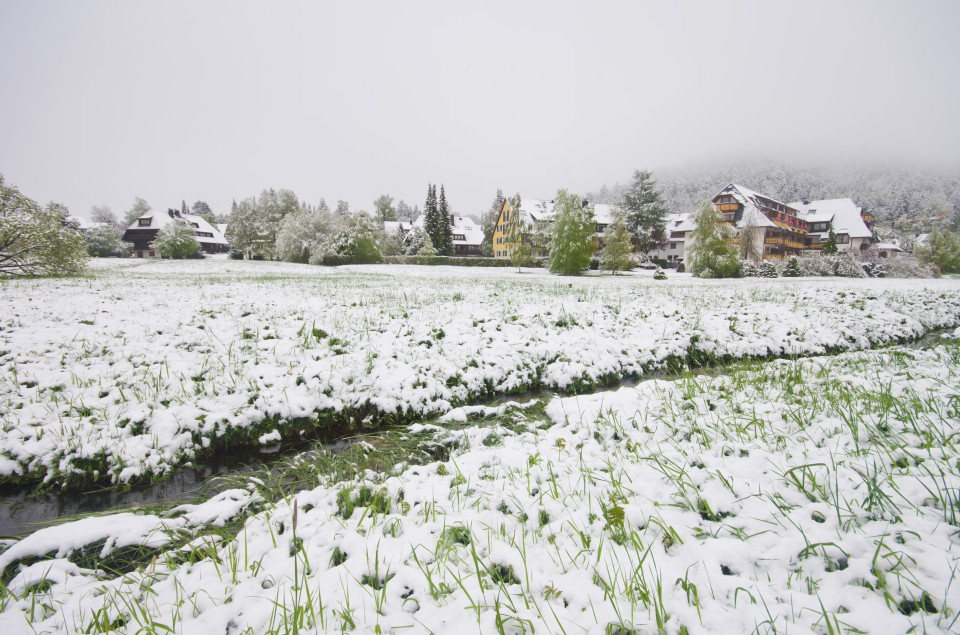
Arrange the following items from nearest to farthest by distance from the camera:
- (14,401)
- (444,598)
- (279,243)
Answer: (444,598) < (14,401) < (279,243)

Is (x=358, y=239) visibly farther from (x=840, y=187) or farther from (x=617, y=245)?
(x=840, y=187)

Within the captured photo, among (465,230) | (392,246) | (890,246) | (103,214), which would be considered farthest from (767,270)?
(103,214)

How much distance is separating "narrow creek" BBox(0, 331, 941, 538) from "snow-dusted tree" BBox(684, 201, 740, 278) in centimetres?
3365

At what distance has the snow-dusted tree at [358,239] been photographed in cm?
4141

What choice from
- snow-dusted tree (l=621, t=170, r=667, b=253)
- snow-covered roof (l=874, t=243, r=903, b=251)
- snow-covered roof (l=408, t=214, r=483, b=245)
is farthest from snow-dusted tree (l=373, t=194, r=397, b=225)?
snow-covered roof (l=874, t=243, r=903, b=251)

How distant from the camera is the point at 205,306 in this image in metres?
9.12

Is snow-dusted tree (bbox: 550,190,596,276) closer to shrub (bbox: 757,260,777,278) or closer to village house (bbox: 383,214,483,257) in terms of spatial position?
shrub (bbox: 757,260,777,278)

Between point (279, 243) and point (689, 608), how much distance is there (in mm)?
53279

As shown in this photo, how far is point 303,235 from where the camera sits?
4456cm

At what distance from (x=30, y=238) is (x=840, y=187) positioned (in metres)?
187

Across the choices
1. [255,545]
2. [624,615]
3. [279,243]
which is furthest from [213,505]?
[279,243]

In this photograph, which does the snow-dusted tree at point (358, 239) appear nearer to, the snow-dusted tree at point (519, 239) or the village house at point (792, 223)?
the snow-dusted tree at point (519, 239)

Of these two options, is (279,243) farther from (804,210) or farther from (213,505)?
(804,210)

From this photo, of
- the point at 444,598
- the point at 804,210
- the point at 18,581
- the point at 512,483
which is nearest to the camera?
the point at 444,598
